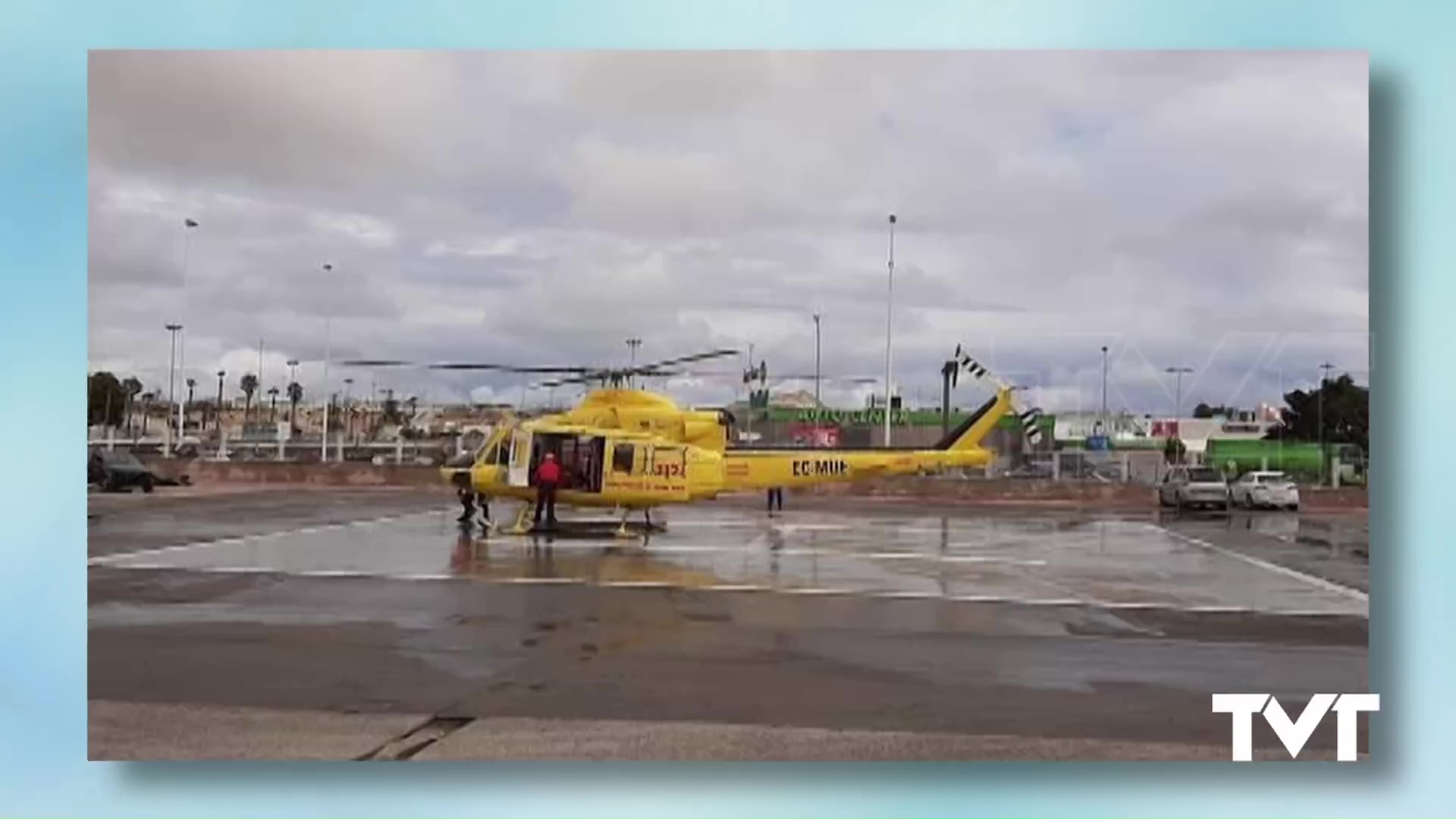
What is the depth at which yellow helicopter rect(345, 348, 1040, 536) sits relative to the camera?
4246 millimetres

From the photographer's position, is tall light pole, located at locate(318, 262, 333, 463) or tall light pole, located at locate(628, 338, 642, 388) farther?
tall light pole, located at locate(628, 338, 642, 388)

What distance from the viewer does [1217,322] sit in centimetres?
395

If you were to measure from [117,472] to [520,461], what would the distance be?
4.76 feet

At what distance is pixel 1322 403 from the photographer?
3.93m

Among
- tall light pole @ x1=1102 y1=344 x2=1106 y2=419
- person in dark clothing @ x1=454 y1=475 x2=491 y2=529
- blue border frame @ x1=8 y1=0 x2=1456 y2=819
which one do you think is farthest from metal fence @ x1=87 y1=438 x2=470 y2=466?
tall light pole @ x1=1102 y1=344 x2=1106 y2=419

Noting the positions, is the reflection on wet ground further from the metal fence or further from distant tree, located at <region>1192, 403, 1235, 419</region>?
distant tree, located at <region>1192, 403, 1235, 419</region>

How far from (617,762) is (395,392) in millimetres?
1501

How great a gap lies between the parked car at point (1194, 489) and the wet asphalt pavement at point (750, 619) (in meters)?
0.07

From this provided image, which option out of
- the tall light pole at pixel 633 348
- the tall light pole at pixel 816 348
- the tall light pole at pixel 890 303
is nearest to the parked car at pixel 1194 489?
the tall light pole at pixel 890 303

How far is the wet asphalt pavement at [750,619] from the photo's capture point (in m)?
3.74

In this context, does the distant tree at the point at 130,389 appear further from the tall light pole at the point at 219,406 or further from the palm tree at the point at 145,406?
the tall light pole at the point at 219,406

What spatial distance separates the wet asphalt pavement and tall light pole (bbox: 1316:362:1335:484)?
0.23 metres

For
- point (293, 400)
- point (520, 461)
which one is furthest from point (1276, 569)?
point (293, 400)

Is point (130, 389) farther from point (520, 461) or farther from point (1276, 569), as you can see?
point (1276, 569)
